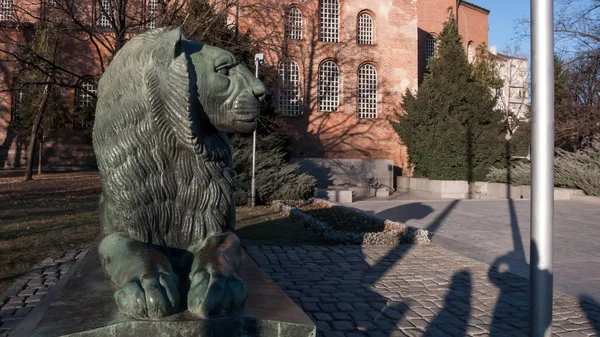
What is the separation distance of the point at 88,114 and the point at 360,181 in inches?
586

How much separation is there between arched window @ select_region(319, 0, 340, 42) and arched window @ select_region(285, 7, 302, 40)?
140 centimetres

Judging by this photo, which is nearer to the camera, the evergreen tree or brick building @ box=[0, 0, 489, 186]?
the evergreen tree

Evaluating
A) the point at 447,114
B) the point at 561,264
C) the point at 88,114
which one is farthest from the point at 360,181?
the point at 561,264

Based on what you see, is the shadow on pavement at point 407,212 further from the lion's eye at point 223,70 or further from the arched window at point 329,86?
the arched window at point 329,86

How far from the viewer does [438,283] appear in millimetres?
6320

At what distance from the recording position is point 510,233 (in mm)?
10641

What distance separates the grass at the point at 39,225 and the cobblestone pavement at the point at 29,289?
0.52 feet

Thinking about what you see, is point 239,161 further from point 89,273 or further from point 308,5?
point 308,5

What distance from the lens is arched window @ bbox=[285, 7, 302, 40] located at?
28719 mm

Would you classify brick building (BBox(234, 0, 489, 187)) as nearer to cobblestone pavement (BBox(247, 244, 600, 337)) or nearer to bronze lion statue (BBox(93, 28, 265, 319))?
cobblestone pavement (BBox(247, 244, 600, 337))

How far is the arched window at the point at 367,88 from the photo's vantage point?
30578 mm

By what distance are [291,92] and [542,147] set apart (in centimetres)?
2718

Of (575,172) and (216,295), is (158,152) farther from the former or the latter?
(575,172)

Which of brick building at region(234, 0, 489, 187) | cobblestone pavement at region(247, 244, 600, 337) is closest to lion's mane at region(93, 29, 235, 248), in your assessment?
cobblestone pavement at region(247, 244, 600, 337)
